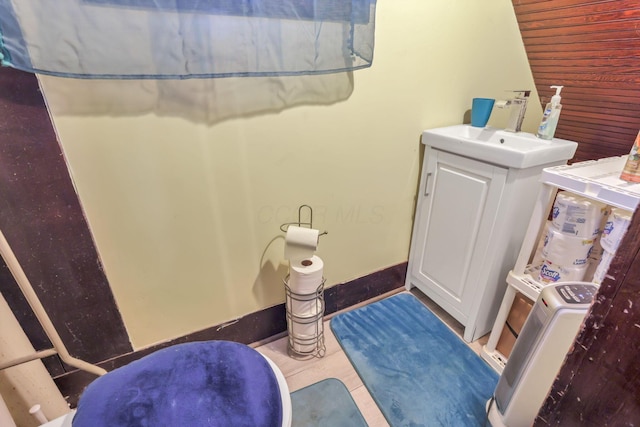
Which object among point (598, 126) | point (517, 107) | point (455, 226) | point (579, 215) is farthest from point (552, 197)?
point (598, 126)

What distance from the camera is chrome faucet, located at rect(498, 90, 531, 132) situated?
4.51 feet

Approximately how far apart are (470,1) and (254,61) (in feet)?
3.29

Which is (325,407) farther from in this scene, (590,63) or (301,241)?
(590,63)

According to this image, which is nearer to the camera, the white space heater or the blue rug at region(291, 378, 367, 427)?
the white space heater

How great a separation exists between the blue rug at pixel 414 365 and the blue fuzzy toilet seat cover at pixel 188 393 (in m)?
0.65

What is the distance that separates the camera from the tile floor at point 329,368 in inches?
46.7

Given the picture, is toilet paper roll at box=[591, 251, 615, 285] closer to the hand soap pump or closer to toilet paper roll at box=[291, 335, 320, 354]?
the hand soap pump

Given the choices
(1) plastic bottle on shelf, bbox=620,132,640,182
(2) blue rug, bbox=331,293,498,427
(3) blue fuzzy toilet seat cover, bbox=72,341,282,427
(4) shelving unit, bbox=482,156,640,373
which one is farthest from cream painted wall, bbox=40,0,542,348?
(1) plastic bottle on shelf, bbox=620,132,640,182

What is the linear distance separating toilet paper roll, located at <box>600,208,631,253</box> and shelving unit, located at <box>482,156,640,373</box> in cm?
11

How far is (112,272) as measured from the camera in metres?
1.06

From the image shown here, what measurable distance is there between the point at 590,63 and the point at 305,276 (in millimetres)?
1438

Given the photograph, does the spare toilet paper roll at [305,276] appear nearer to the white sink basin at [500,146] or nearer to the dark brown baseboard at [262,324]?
the dark brown baseboard at [262,324]

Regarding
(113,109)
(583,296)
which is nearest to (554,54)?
(583,296)

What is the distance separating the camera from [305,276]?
1.23 metres
